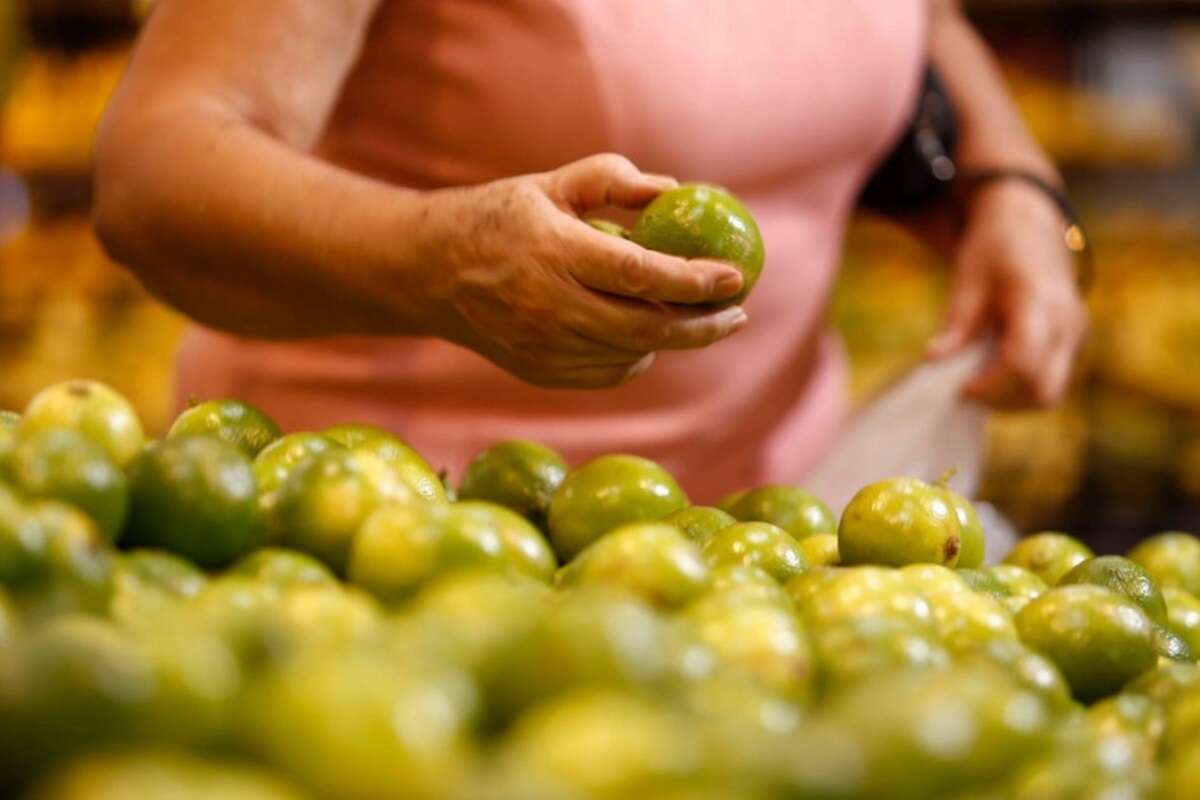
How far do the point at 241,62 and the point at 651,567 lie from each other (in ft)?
2.92

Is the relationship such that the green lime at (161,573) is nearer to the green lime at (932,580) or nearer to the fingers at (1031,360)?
the green lime at (932,580)

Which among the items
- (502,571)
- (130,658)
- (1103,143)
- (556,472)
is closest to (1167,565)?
(556,472)

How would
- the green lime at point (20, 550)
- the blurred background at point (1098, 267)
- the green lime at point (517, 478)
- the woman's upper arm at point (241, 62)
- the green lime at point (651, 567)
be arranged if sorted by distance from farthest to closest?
the blurred background at point (1098, 267) → the woman's upper arm at point (241, 62) → the green lime at point (517, 478) → the green lime at point (651, 567) → the green lime at point (20, 550)

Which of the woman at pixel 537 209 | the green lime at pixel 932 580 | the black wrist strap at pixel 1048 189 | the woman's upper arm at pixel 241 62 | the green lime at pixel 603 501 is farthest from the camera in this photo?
the black wrist strap at pixel 1048 189

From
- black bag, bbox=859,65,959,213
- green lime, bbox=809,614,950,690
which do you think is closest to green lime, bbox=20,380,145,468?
green lime, bbox=809,614,950,690

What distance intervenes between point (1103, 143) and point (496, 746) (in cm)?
387

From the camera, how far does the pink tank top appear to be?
177 cm

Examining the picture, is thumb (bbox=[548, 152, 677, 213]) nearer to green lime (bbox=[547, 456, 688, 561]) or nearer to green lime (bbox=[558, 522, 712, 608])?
green lime (bbox=[547, 456, 688, 561])

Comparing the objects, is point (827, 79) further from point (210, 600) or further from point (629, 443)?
point (210, 600)

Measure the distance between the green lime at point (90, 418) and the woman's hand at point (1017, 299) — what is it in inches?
56.4

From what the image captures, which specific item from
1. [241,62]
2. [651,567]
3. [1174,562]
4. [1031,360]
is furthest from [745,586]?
[1031,360]

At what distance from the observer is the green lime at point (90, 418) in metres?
1.02

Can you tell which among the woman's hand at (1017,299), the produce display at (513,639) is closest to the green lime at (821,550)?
the produce display at (513,639)

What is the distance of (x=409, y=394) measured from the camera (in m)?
1.95
